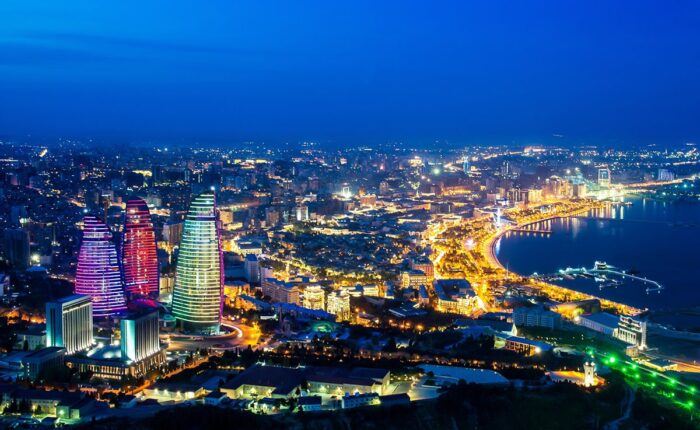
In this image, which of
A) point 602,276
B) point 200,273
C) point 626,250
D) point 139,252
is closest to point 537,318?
→ point 602,276

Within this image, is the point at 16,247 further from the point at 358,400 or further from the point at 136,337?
the point at 358,400

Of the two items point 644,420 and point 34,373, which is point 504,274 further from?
point 34,373

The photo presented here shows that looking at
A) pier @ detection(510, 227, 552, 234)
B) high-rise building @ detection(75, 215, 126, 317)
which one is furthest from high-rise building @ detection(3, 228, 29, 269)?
pier @ detection(510, 227, 552, 234)

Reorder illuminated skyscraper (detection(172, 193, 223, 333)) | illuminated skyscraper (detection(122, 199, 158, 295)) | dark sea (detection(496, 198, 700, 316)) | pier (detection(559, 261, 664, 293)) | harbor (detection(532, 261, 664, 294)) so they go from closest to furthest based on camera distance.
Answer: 1. illuminated skyscraper (detection(172, 193, 223, 333))
2. illuminated skyscraper (detection(122, 199, 158, 295))
3. dark sea (detection(496, 198, 700, 316))
4. harbor (detection(532, 261, 664, 294))
5. pier (detection(559, 261, 664, 293))

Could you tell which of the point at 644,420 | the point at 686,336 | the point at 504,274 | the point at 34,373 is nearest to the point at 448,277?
the point at 504,274

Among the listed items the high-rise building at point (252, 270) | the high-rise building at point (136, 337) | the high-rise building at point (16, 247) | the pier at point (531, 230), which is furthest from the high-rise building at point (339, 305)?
the pier at point (531, 230)

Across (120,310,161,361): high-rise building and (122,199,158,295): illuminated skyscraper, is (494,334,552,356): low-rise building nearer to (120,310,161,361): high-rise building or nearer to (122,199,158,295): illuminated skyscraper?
(120,310,161,361): high-rise building
